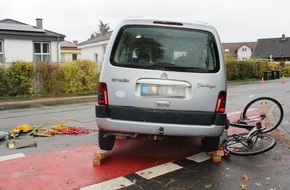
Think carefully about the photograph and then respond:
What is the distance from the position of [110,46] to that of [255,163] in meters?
2.84

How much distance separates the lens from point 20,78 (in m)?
16.5

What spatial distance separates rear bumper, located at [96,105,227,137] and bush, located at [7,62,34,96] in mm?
12680

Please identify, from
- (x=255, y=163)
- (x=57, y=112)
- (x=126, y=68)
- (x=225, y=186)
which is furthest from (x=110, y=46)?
(x=57, y=112)

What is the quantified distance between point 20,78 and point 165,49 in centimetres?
1317

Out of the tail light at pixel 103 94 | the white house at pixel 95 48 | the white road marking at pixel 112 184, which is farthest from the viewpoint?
the white house at pixel 95 48

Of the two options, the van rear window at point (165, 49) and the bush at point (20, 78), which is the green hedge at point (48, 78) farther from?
the van rear window at point (165, 49)

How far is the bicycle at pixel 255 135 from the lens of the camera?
18.8 ft

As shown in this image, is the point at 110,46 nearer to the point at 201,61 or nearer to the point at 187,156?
the point at 201,61

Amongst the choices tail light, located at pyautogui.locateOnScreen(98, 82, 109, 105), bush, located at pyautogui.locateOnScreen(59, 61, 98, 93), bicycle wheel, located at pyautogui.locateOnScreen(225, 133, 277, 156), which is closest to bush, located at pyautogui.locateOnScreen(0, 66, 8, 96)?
bush, located at pyautogui.locateOnScreen(59, 61, 98, 93)

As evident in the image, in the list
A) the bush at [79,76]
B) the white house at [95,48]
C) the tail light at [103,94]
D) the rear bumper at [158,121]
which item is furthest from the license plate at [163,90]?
the white house at [95,48]

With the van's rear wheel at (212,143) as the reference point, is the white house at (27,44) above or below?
above

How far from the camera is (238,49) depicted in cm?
10131

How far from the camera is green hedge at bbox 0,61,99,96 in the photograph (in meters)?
16.3

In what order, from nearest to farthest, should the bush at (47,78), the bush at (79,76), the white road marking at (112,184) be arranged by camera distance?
1. the white road marking at (112,184)
2. the bush at (47,78)
3. the bush at (79,76)
